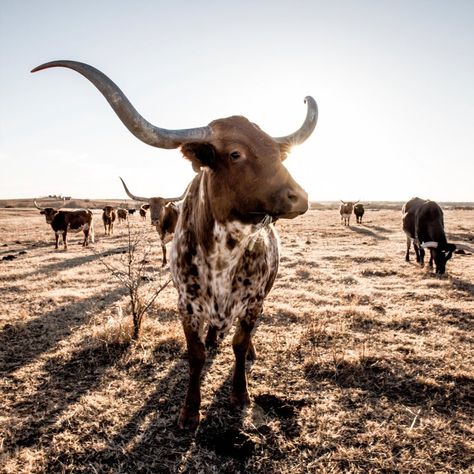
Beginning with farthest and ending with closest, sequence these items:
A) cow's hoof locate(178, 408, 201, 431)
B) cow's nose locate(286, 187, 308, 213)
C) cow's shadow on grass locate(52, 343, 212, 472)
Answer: cow's hoof locate(178, 408, 201, 431) < cow's shadow on grass locate(52, 343, 212, 472) < cow's nose locate(286, 187, 308, 213)

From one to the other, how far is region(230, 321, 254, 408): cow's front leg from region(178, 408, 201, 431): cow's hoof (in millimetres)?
453

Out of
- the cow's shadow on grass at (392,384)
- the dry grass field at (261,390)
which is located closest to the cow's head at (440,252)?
the dry grass field at (261,390)

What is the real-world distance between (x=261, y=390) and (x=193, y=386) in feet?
2.83

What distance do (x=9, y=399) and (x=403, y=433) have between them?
151 inches

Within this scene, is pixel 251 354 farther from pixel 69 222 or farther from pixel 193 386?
pixel 69 222

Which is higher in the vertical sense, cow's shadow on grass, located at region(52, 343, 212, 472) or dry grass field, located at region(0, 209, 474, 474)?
dry grass field, located at region(0, 209, 474, 474)

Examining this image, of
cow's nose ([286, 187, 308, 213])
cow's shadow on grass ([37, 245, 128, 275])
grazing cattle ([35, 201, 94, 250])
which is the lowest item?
cow's shadow on grass ([37, 245, 128, 275])

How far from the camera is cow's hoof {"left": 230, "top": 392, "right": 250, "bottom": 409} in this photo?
346 centimetres

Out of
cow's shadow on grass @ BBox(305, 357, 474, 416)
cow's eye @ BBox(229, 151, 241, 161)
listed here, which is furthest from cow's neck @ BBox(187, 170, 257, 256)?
cow's shadow on grass @ BBox(305, 357, 474, 416)

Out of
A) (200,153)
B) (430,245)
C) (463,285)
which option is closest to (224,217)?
(200,153)

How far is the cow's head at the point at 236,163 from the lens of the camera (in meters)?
2.39

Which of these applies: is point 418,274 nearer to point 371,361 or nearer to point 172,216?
point 371,361

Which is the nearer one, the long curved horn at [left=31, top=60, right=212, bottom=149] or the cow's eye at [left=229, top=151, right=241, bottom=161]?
the long curved horn at [left=31, top=60, right=212, bottom=149]

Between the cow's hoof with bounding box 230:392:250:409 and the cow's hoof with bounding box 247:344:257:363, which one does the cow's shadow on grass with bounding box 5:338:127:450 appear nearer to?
the cow's hoof with bounding box 230:392:250:409
